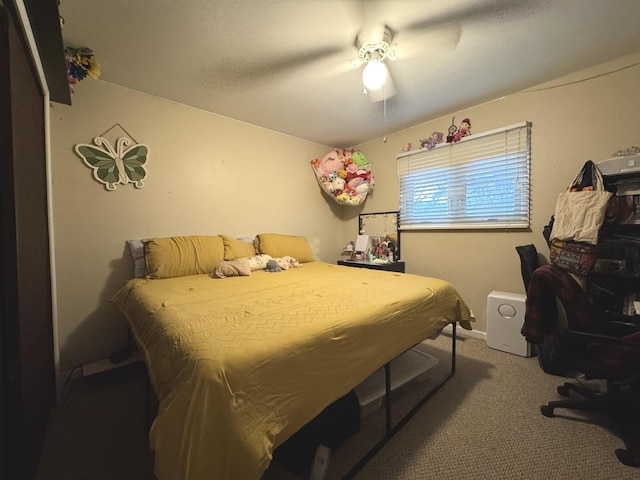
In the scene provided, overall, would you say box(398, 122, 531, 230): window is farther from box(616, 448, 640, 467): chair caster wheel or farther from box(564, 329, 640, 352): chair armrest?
box(616, 448, 640, 467): chair caster wheel

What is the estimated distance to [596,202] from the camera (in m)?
1.68

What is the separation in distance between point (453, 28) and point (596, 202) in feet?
4.87

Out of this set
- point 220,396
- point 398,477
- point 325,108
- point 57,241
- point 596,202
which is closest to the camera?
point 220,396

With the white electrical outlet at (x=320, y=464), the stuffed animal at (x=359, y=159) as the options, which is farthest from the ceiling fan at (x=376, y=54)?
the white electrical outlet at (x=320, y=464)

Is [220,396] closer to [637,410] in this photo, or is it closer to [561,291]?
[561,291]

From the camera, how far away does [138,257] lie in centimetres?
212

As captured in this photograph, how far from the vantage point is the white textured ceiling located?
1.40 meters

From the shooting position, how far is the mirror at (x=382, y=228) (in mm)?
3248

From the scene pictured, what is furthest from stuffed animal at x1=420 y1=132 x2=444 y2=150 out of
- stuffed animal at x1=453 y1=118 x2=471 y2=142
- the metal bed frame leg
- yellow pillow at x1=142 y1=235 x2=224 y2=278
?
yellow pillow at x1=142 y1=235 x2=224 y2=278

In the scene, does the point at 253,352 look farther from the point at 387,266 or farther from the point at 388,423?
the point at 387,266

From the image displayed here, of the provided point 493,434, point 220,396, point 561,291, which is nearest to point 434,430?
point 493,434

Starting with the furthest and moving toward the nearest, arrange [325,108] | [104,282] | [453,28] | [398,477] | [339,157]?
1. [339,157]
2. [325,108]
3. [104,282]
4. [453,28]
5. [398,477]

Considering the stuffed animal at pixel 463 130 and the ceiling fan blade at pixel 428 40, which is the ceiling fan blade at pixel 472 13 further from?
the stuffed animal at pixel 463 130

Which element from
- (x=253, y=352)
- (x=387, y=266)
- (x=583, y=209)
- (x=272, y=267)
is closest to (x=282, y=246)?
(x=272, y=267)
